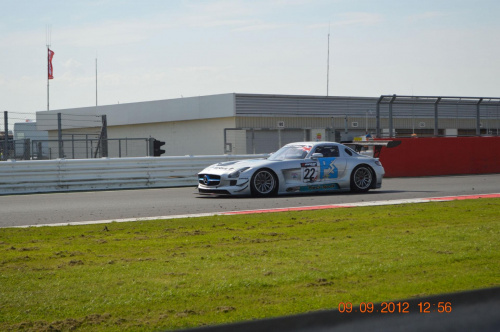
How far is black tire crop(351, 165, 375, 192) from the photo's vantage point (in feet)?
52.4

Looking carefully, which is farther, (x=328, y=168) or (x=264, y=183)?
(x=328, y=168)

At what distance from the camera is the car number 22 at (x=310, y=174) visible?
15.4m

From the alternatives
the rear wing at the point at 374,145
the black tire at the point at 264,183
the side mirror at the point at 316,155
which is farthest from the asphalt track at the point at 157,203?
the rear wing at the point at 374,145

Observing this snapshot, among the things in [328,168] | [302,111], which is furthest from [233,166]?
Result: [302,111]

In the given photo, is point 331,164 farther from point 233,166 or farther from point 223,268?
point 223,268

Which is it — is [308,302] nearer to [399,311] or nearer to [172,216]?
[399,311]

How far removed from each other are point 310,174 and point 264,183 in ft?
3.77

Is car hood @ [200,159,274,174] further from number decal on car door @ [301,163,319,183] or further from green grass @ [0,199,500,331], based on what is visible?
green grass @ [0,199,500,331]

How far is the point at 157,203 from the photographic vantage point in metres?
13.6

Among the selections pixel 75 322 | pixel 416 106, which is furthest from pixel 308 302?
pixel 416 106

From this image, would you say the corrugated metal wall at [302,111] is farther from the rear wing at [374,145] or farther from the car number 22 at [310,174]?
the car number 22 at [310,174]

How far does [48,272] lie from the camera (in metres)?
6.06

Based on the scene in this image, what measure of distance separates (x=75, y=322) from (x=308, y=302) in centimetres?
157

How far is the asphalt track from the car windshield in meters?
0.94
